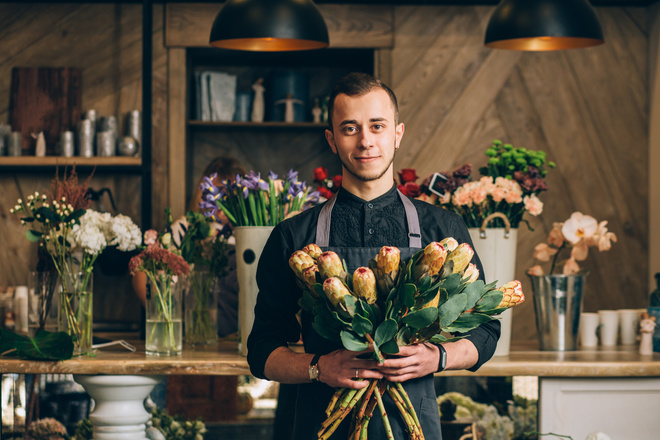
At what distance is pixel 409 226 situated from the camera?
158 centimetres

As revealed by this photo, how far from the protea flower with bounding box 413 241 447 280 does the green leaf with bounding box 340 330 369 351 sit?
0.14 meters

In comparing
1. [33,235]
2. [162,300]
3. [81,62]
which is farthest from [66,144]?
[162,300]

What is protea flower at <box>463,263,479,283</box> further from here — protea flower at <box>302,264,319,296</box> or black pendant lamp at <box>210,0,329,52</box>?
black pendant lamp at <box>210,0,329,52</box>

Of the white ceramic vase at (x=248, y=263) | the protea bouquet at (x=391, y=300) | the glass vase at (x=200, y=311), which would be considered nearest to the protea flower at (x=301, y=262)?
the protea bouquet at (x=391, y=300)

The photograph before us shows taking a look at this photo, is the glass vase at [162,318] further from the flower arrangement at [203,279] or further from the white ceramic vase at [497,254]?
the white ceramic vase at [497,254]

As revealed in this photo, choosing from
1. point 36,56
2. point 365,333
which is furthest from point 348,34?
point 365,333

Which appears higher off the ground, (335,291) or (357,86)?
(357,86)

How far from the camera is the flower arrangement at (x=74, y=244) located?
2.09 m

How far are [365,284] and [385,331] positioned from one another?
9cm

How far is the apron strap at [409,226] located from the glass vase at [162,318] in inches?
25.8

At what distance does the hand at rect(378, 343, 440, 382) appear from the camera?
131 centimetres

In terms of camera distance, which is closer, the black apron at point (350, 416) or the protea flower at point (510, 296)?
the protea flower at point (510, 296)

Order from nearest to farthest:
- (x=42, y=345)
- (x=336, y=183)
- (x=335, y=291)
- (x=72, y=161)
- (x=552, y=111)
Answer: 1. (x=335, y=291)
2. (x=42, y=345)
3. (x=336, y=183)
4. (x=72, y=161)
5. (x=552, y=111)

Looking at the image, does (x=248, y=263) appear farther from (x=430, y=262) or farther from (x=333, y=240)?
(x=430, y=262)
